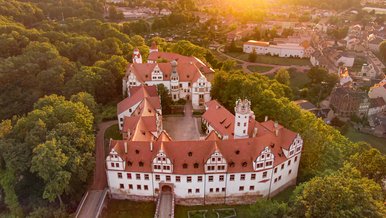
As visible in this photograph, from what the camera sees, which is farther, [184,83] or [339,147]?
[184,83]

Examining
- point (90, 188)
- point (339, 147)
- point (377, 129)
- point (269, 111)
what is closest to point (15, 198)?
point (90, 188)

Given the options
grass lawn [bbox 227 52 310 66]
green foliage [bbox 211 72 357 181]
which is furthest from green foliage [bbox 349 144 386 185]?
grass lawn [bbox 227 52 310 66]

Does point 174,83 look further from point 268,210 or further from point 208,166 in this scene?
point 268,210

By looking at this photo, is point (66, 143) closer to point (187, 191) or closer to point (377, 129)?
point (187, 191)

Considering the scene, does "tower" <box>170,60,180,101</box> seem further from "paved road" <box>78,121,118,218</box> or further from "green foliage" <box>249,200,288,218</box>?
"green foliage" <box>249,200,288,218</box>

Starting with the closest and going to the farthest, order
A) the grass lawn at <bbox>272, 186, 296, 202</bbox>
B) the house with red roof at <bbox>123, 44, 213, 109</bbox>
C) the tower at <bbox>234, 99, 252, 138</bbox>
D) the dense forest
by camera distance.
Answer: the dense forest < the tower at <bbox>234, 99, 252, 138</bbox> < the grass lawn at <bbox>272, 186, 296, 202</bbox> < the house with red roof at <bbox>123, 44, 213, 109</bbox>

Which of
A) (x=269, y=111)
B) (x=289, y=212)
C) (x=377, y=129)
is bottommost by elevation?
(x=377, y=129)

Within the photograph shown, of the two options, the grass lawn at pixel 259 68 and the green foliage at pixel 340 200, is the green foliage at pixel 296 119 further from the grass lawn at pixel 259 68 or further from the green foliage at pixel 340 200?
the grass lawn at pixel 259 68
